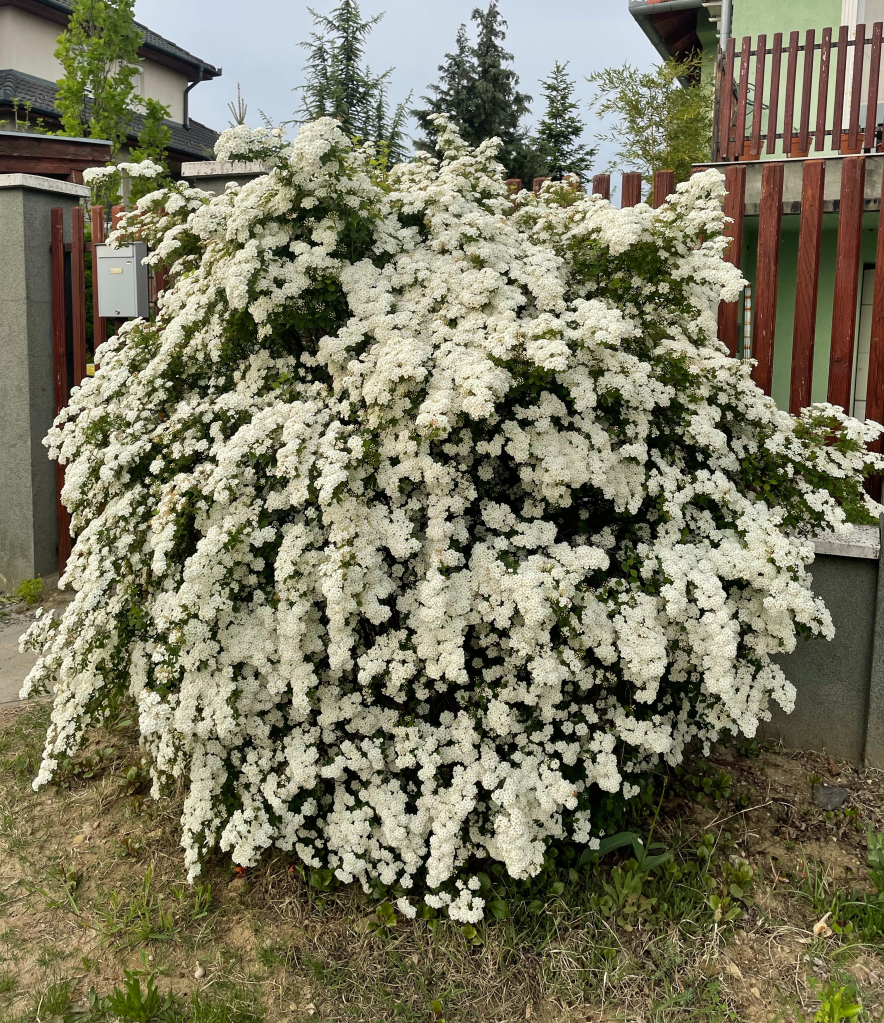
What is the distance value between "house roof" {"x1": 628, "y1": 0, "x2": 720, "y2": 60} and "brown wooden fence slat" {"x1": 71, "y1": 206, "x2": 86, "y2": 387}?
22.8ft

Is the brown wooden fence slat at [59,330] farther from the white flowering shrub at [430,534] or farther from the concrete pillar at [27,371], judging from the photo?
the white flowering shrub at [430,534]

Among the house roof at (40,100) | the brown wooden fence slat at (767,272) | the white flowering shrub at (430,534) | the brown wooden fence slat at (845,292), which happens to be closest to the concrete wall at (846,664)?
the white flowering shrub at (430,534)

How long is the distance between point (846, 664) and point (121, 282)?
4.71 metres

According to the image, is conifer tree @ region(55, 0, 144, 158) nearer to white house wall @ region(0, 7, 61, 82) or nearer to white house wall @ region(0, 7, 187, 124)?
white house wall @ region(0, 7, 187, 124)

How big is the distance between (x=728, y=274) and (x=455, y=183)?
44.4 inches

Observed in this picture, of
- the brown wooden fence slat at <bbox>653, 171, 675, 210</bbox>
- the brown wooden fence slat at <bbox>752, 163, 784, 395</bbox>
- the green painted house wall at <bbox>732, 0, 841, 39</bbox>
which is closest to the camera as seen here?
the brown wooden fence slat at <bbox>752, 163, 784, 395</bbox>

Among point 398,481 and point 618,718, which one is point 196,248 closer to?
point 398,481

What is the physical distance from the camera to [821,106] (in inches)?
237

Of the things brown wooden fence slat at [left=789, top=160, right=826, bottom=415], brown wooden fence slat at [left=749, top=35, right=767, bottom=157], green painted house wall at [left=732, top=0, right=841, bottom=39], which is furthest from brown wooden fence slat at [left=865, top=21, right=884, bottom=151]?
brown wooden fence slat at [left=789, top=160, right=826, bottom=415]

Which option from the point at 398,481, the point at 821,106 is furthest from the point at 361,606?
the point at 821,106

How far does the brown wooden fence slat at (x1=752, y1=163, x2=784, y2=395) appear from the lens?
4.04 meters

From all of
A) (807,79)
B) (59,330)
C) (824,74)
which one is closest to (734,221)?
(807,79)

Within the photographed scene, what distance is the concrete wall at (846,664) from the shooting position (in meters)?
3.52

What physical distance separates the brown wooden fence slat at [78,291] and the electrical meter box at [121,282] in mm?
425
